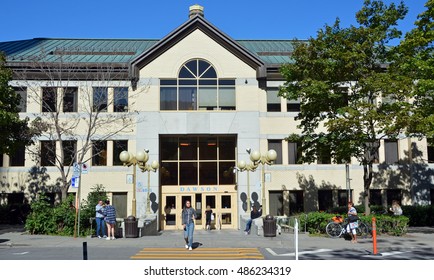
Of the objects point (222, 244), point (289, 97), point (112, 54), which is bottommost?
point (222, 244)

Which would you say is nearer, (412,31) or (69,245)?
(69,245)

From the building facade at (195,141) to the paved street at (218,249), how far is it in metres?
10.0

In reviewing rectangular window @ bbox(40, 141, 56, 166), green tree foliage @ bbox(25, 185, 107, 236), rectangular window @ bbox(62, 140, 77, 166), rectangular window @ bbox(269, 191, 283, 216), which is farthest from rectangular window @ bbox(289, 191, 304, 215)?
rectangular window @ bbox(40, 141, 56, 166)

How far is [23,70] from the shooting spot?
1130 inches

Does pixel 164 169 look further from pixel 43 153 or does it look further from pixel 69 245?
pixel 69 245

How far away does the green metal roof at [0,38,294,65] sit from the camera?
107 ft

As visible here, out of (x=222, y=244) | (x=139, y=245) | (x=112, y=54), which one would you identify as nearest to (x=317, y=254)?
(x=222, y=244)

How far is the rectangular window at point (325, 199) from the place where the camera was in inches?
1200

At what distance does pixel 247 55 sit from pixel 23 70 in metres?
14.8

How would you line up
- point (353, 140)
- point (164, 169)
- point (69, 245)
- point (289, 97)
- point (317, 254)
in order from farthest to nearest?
point (164, 169) < point (289, 97) < point (353, 140) < point (69, 245) < point (317, 254)

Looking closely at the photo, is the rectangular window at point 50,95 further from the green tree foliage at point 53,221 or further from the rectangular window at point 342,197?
the rectangular window at point 342,197

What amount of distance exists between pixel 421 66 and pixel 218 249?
12.4 metres

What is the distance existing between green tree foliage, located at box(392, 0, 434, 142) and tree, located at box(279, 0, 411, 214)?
564 mm

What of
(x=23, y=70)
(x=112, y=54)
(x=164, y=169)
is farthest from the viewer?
(x=112, y=54)
